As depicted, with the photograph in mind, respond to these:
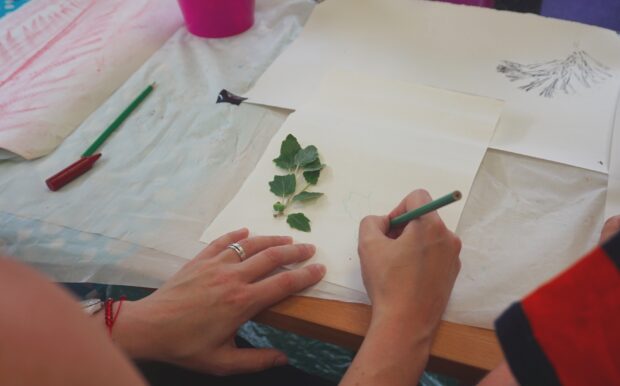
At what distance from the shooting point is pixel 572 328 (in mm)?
302

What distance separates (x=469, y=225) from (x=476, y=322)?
5.3 inches

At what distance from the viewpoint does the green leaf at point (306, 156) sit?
2.21 ft

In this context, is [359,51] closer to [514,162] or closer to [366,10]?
[366,10]

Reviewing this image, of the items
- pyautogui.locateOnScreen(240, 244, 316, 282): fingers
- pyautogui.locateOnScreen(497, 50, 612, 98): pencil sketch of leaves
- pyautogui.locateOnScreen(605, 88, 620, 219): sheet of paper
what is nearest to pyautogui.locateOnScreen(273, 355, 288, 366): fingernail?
pyautogui.locateOnScreen(240, 244, 316, 282): fingers

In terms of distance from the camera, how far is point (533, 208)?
619mm

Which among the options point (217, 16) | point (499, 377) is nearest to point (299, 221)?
point (499, 377)

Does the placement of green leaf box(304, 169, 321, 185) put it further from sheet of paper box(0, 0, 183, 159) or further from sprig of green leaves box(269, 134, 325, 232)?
sheet of paper box(0, 0, 183, 159)

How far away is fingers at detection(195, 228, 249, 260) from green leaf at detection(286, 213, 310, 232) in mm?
54

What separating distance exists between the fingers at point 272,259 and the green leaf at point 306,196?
0.08 meters

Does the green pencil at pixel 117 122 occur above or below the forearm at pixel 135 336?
above

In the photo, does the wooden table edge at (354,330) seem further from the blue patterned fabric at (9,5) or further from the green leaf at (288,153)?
the blue patterned fabric at (9,5)

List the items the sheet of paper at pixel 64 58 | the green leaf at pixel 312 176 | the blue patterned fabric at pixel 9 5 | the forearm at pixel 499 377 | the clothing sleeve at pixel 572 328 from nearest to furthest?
the clothing sleeve at pixel 572 328
the forearm at pixel 499 377
the green leaf at pixel 312 176
the sheet of paper at pixel 64 58
the blue patterned fabric at pixel 9 5

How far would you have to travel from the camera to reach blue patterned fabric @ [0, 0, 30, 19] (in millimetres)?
1040

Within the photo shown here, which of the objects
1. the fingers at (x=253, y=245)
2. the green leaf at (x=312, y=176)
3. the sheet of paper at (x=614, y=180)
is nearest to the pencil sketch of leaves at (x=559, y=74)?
the sheet of paper at (x=614, y=180)
